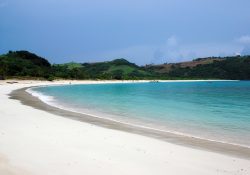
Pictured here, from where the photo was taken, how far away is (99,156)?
9.26 m

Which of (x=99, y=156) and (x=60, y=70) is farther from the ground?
(x=60, y=70)

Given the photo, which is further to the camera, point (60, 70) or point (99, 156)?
point (60, 70)

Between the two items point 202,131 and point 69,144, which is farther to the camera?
point 202,131

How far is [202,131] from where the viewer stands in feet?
51.2

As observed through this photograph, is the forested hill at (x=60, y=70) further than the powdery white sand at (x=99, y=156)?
Yes

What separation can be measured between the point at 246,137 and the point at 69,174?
9127 mm

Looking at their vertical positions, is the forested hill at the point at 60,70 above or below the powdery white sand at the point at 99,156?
above

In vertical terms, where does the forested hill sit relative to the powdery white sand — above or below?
above

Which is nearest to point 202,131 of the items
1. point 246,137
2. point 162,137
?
point 246,137

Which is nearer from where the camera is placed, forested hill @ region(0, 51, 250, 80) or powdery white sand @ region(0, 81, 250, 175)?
powdery white sand @ region(0, 81, 250, 175)

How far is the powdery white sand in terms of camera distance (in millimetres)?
7973

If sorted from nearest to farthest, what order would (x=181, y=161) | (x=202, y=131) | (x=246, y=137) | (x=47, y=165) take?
(x=47, y=165), (x=181, y=161), (x=246, y=137), (x=202, y=131)

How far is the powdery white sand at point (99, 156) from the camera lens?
797 cm

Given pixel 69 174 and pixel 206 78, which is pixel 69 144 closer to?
pixel 69 174
